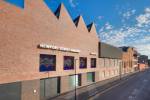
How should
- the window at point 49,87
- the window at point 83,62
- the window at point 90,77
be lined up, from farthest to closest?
the window at point 90,77
the window at point 83,62
the window at point 49,87

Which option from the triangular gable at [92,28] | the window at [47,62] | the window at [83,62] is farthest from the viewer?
the triangular gable at [92,28]

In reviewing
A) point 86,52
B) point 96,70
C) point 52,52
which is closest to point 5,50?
point 52,52

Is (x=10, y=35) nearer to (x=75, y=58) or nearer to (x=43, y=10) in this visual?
→ (x=43, y=10)

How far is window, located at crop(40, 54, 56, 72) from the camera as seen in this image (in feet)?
82.0

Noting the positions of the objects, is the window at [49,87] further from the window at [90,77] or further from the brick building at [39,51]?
the window at [90,77]

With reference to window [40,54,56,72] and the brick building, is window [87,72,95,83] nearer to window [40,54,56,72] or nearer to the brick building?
the brick building

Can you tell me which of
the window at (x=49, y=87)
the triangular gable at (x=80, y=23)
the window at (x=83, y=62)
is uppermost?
the triangular gable at (x=80, y=23)

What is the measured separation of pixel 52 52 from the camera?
87.9ft

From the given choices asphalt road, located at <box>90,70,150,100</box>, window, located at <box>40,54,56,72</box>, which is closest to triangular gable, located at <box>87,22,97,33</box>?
asphalt road, located at <box>90,70,150,100</box>

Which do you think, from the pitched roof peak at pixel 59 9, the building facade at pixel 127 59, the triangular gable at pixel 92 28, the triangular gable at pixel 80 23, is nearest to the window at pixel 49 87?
the pitched roof peak at pixel 59 9

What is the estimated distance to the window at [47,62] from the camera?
25.0m

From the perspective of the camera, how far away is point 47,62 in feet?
86.0

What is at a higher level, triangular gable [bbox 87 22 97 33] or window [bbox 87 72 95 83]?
triangular gable [bbox 87 22 97 33]

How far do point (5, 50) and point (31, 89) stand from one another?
6.74 m
